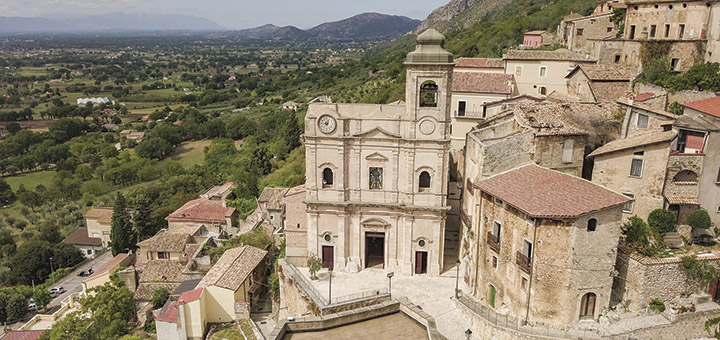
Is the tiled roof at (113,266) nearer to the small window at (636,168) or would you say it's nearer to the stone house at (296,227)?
the stone house at (296,227)

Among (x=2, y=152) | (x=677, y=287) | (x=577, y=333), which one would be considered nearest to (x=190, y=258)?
(x=577, y=333)

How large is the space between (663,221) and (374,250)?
60.5 feet

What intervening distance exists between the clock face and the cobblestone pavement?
9613mm

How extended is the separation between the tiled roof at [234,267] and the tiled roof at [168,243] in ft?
29.6

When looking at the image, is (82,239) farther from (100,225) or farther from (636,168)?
(636,168)

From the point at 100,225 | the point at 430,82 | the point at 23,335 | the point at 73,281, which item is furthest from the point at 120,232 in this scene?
the point at 430,82

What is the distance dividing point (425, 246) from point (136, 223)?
136 feet

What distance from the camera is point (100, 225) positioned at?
65.6 metres

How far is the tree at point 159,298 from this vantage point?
4084 centimetres

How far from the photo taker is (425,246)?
3350 cm

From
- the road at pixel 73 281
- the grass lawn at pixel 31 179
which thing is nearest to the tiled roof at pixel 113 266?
the road at pixel 73 281

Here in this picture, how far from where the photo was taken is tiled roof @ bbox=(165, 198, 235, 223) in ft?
184

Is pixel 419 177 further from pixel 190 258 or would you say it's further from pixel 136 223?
pixel 136 223

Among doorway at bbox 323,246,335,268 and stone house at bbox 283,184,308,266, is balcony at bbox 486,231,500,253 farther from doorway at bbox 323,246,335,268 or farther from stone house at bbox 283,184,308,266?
stone house at bbox 283,184,308,266
